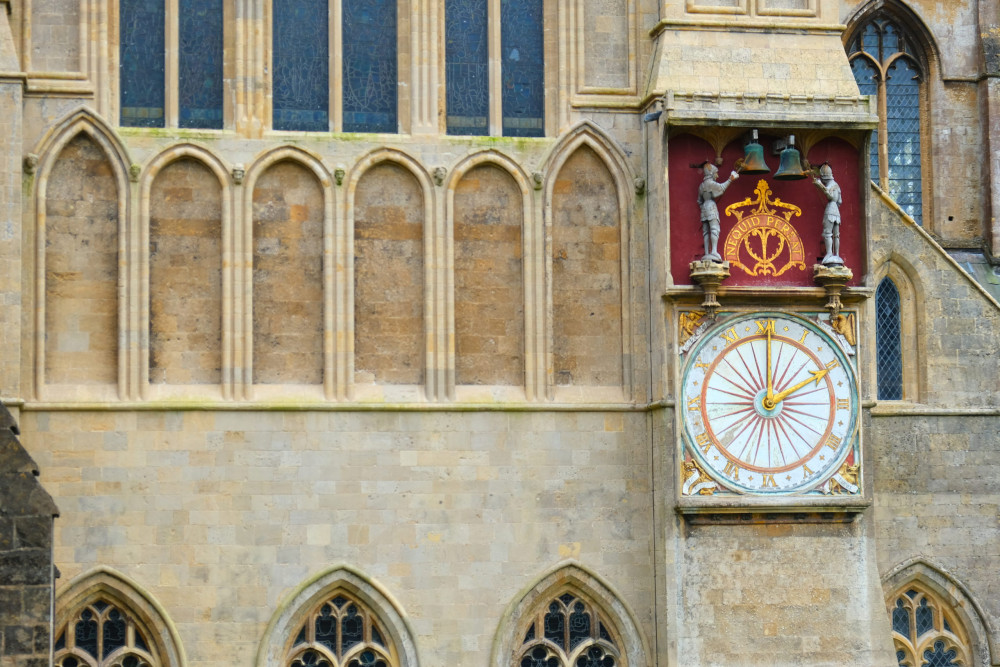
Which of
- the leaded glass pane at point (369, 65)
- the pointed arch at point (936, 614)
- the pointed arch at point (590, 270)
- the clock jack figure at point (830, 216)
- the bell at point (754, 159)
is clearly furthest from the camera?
the pointed arch at point (936, 614)

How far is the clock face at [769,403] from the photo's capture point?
21.1 m

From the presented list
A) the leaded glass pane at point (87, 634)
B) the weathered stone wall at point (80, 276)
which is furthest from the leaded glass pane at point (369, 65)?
the leaded glass pane at point (87, 634)

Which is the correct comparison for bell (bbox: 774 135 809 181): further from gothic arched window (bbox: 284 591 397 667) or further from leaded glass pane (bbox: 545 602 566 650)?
gothic arched window (bbox: 284 591 397 667)

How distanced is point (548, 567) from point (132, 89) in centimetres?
672

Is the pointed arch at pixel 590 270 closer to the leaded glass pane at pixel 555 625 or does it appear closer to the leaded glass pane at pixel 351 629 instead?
the leaded glass pane at pixel 555 625

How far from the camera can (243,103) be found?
21.3 meters

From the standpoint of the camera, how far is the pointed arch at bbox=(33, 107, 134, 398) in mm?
20500

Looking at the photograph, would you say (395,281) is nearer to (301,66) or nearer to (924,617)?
(301,66)

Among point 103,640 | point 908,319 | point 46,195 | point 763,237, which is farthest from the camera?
point 908,319

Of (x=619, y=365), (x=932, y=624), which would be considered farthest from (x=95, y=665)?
(x=932, y=624)

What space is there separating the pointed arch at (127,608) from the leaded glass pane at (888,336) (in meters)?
8.81

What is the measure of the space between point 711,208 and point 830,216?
131 centimetres

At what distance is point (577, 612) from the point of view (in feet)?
70.2

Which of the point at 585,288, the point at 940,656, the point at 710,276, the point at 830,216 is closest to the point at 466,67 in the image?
the point at 585,288
